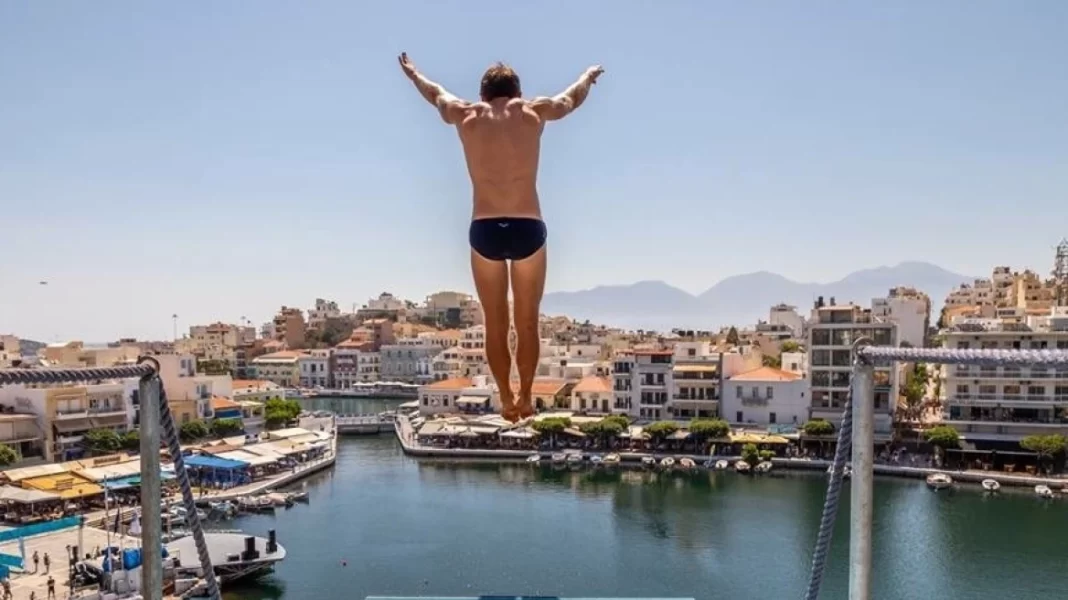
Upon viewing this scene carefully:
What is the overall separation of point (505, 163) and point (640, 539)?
18.1 m

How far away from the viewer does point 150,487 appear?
→ 2.19 metres

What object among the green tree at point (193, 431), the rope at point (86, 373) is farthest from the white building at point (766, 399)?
the rope at point (86, 373)

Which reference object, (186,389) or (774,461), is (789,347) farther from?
(186,389)

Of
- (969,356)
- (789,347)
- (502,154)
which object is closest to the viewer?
(969,356)

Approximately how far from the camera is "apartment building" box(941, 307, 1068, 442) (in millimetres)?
25547

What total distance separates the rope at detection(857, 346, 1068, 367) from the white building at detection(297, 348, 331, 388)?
186 feet

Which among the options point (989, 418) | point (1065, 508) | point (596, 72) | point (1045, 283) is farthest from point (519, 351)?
point (1045, 283)

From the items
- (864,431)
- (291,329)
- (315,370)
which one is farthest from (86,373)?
(291,329)

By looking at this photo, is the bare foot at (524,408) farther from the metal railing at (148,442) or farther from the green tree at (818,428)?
the green tree at (818,428)

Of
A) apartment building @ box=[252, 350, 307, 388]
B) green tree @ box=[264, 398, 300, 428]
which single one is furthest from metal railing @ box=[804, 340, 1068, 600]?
apartment building @ box=[252, 350, 307, 388]

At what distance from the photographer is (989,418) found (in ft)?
87.2

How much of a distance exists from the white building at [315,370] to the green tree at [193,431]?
25.9 meters

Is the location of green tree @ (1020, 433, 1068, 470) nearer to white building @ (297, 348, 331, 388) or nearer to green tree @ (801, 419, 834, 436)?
green tree @ (801, 419, 834, 436)

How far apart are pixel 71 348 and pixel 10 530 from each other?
16167mm
